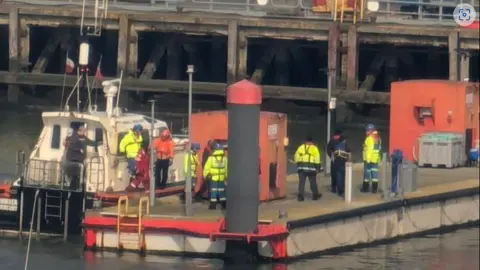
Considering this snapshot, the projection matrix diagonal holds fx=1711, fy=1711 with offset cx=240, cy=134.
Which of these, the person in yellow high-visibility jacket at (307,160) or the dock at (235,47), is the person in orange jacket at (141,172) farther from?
the dock at (235,47)

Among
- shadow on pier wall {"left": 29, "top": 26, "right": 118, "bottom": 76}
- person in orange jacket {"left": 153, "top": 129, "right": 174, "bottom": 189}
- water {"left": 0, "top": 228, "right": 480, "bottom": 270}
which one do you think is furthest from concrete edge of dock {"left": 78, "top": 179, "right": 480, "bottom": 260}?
shadow on pier wall {"left": 29, "top": 26, "right": 118, "bottom": 76}

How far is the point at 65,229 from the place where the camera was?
28.4 m

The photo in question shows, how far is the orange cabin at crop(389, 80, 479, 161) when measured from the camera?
1391 inches

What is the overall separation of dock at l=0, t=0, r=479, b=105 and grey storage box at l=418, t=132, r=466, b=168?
13259 mm

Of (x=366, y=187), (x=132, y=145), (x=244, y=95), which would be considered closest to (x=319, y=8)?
(x=366, y=187)

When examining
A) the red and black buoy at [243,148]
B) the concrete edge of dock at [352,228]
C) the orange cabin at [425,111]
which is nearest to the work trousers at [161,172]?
the concrete edge of dock at [352,228]

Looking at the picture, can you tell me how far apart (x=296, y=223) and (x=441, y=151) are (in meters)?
8.90

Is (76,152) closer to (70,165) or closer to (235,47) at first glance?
(70,165)

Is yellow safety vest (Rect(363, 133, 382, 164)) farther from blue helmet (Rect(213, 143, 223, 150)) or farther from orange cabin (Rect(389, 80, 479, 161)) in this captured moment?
orange cabin (Rect(389, 80, 479, 161))

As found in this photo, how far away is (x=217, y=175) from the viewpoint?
27062 mm

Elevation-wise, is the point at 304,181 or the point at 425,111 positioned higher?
the point at 425,111

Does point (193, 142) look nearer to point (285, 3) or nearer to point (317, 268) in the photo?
point (317, 268)

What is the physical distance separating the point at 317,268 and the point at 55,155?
593 cm

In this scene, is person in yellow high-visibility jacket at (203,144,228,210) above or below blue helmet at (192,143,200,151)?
below
